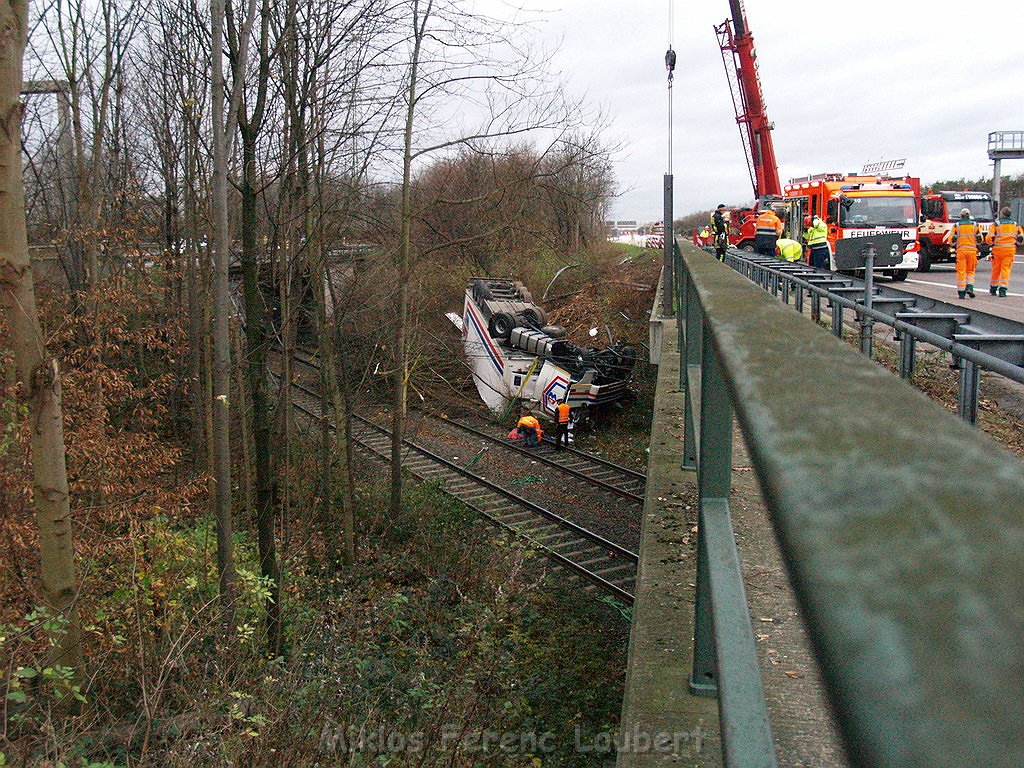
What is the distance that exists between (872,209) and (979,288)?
430 centimetres

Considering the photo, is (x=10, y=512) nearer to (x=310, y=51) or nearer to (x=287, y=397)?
(x=287, y=397)

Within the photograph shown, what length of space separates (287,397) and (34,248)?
9010 millimetres

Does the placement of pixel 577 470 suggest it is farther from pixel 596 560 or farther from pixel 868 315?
pixel 868 315

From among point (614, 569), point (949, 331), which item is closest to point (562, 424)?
point (614, 569)

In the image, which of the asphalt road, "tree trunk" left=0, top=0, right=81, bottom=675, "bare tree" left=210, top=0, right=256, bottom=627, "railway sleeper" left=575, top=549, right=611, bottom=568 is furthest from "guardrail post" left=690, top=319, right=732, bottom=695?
"railway sleeper" left=575, top=549, right=611, bottom=568

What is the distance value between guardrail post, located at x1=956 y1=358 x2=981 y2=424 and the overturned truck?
61.6 feet

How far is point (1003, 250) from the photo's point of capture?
17.2 meters

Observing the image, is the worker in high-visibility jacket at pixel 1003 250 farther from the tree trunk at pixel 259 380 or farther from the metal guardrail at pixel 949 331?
the tree trunk at pixel 259 380

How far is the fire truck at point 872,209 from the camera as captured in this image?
23.7 m

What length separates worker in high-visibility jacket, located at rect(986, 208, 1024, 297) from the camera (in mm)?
17188

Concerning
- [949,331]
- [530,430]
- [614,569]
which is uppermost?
[949,331]

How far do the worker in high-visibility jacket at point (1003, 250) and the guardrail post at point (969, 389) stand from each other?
16.5 metres

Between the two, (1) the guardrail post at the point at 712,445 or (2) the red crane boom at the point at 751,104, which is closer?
(1) the guardrail post at the point at 712,445

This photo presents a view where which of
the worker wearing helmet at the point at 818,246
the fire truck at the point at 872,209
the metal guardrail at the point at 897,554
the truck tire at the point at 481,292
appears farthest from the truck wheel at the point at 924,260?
the metal guardrail at the point at 897,554
